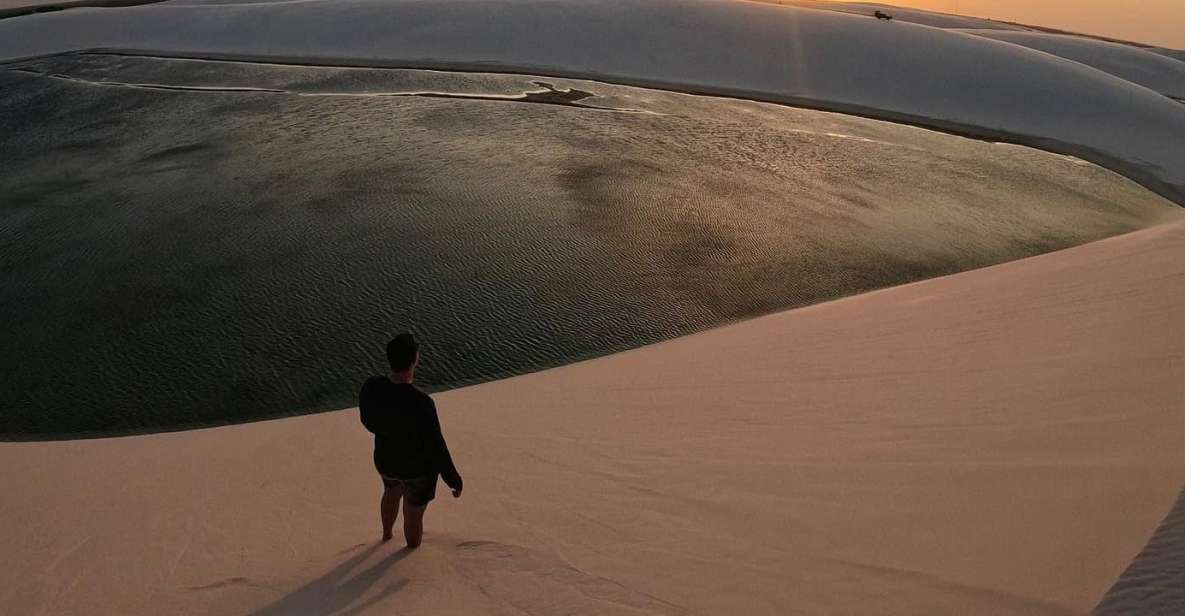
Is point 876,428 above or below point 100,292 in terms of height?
→ above

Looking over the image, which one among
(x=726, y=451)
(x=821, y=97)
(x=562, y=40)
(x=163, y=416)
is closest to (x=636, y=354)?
(x=726, y=451)

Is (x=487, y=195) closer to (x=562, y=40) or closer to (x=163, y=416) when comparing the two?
(x=163, y=416)

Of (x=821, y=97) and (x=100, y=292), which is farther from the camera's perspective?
(x=821, y=97)

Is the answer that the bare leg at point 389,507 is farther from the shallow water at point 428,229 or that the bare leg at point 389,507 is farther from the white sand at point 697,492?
the shallow water at point 428,229

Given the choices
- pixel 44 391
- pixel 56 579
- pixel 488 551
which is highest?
pixel 488 551

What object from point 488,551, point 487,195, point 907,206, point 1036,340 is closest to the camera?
point 488,551

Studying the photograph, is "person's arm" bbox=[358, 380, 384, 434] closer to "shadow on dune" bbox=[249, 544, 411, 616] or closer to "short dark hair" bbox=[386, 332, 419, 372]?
"short dark hair" bbox=[386, 332, 419, 372]

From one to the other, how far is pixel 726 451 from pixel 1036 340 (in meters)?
2.57

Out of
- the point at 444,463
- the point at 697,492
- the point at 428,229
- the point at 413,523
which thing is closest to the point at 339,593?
the point at 413,523

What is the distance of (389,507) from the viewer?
126 inches

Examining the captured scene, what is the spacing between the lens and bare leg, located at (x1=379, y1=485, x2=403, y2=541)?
10.2ft

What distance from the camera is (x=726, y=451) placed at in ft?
13.6

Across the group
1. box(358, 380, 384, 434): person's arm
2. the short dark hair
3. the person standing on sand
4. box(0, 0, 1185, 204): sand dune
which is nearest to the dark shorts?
the person standing on sand

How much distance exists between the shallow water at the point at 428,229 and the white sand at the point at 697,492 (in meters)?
0.94
